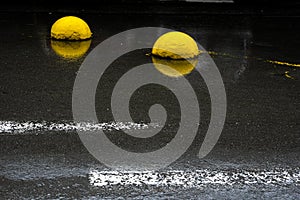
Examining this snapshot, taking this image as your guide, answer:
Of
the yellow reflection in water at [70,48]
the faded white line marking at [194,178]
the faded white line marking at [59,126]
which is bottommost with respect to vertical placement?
the faded white line marking at [194,178]

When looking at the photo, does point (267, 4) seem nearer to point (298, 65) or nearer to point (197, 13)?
point (197, 13)

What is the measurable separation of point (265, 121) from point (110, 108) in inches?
61.3

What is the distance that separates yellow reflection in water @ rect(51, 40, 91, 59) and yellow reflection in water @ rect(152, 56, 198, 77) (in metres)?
1.15

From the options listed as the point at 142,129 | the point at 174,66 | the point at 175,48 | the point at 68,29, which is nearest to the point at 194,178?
the point at 142,129

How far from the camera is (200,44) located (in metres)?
8.09

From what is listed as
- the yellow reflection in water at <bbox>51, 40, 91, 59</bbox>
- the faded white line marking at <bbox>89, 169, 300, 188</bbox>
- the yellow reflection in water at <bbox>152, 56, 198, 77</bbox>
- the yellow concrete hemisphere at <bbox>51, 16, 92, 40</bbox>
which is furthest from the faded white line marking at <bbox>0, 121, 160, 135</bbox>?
the yellow concrete hemisphere at <bbox>51, 16, 92, 40</bbox>

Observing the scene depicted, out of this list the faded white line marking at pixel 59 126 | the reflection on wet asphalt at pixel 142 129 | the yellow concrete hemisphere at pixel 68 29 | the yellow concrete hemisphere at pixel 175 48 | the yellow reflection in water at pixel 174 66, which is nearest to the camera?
the reflection on wet asphalt at pixel 142 129

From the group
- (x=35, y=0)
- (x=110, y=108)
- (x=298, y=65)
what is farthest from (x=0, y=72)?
(x=35, y=0)

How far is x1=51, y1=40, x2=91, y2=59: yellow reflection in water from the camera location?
22.7 ft

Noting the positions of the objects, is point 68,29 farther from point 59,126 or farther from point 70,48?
point 59,126

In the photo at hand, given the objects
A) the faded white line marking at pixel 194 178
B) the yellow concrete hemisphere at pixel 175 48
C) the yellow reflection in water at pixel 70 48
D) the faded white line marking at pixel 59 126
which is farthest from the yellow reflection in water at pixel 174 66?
the faded white line marking at pixel 194 178

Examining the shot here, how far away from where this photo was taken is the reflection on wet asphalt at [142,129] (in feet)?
10.8

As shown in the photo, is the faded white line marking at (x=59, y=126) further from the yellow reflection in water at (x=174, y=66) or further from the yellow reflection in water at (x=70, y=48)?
the yellow reflection in water at (x=70, y=48)

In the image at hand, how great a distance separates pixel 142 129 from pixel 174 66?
2365 mm
